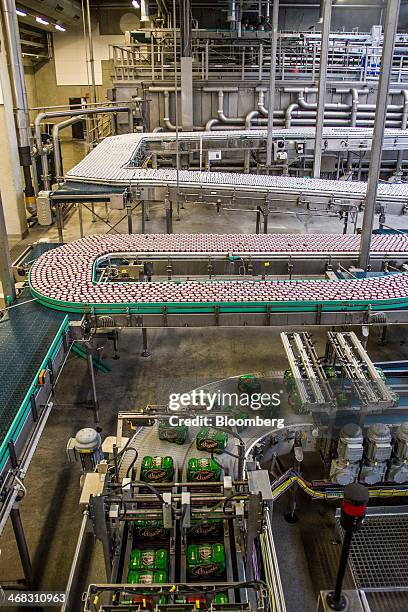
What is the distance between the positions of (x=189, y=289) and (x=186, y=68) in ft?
40.8

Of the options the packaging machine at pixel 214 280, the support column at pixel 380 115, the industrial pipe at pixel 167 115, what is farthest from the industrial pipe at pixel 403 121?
the support column at pixel 380 115

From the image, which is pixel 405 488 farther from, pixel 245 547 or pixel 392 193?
pixel 392 193

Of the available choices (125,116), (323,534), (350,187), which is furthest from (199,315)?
(125,116)

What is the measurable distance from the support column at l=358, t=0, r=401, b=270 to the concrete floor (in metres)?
1.82

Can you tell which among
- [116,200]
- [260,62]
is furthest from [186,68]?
[116,200]

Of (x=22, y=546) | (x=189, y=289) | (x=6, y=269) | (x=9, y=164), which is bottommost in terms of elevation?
(x=22, y=546)

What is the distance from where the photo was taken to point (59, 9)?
21109 mm

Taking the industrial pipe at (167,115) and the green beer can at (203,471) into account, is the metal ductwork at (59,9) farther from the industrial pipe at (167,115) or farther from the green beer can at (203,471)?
the green beer can at (203,471)

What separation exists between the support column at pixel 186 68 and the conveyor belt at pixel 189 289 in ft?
32.4

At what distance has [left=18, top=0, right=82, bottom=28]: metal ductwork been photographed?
18772 mm

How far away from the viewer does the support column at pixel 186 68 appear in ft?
52.4

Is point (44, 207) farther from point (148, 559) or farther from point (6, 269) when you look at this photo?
point (148, 559)

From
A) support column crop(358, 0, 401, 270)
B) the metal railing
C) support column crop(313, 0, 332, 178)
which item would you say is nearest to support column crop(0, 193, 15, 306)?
support column crop(358, 0, 401, 270)

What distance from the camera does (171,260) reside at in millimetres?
7582
